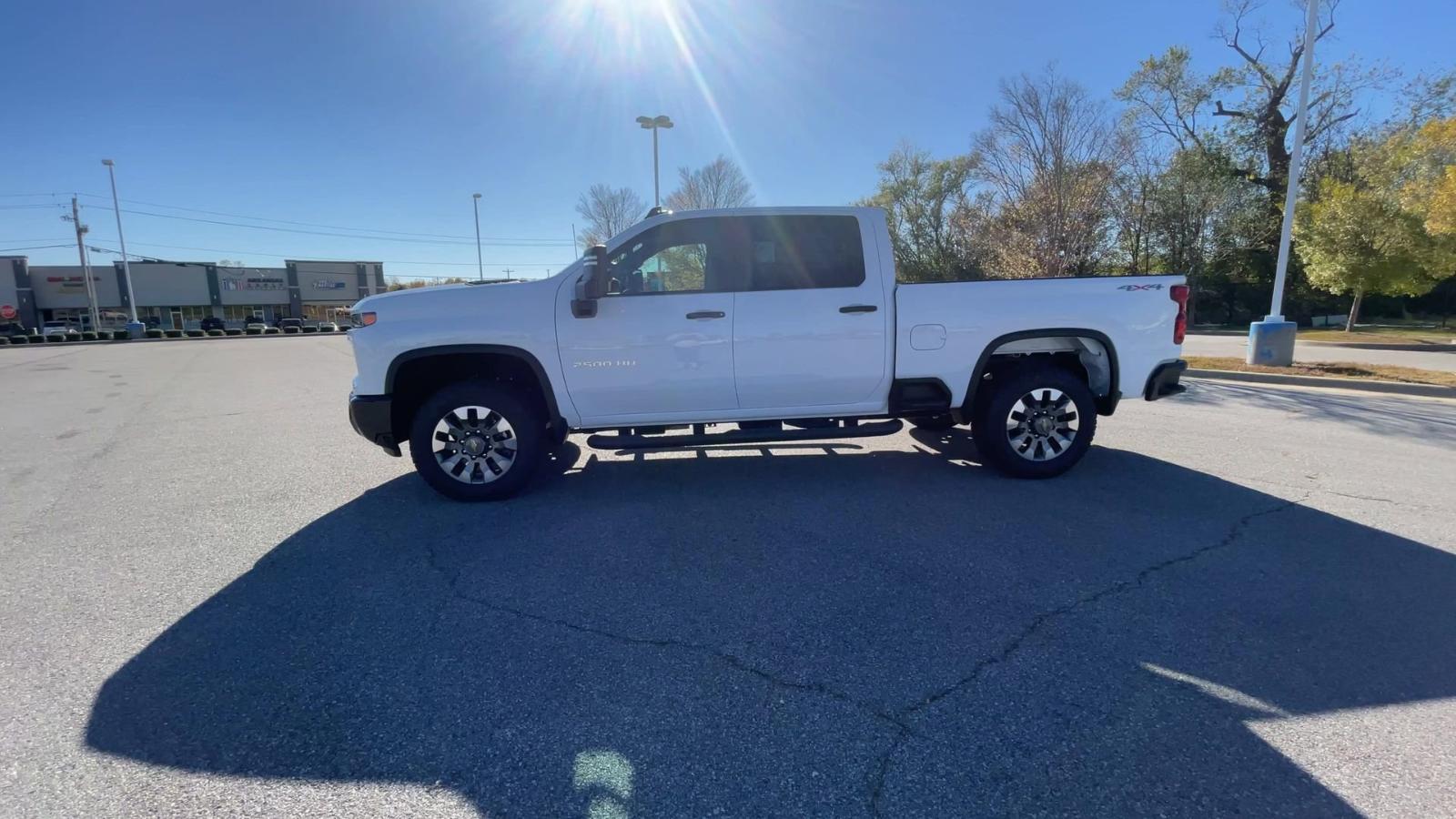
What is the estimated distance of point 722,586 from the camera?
3.46 meters

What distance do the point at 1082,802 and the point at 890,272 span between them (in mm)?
3840


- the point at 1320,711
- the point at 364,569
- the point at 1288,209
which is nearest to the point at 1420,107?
the point at 1288,209

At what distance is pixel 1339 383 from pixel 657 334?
12032mm

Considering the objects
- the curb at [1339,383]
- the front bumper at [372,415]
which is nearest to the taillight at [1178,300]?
the front bumper at [372,415]

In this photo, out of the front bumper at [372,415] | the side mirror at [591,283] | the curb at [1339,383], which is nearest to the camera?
the side mirror at [591,283]

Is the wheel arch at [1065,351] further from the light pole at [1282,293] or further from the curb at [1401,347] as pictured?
the curb at [1401,347]

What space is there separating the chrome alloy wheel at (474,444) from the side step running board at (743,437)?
2.16ft

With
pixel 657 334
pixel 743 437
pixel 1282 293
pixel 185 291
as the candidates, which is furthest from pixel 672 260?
pixel 185 291

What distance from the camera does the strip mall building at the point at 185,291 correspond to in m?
54.0

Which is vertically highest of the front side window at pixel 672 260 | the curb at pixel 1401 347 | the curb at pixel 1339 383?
the front side window at pixel 672 260

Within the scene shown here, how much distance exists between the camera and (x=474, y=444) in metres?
4.86

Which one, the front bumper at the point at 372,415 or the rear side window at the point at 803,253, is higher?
the rear side window at the point at 803,253

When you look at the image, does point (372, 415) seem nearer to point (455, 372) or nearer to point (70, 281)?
point (455, 372)

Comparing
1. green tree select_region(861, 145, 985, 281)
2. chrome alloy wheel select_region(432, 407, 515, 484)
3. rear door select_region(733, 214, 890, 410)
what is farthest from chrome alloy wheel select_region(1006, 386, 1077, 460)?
green tree select_region(861, 145, 985, 281)
